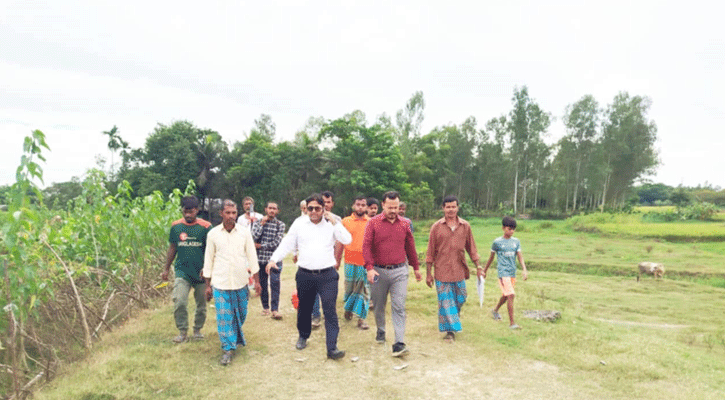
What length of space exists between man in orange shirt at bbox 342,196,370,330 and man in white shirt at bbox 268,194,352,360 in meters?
1.10

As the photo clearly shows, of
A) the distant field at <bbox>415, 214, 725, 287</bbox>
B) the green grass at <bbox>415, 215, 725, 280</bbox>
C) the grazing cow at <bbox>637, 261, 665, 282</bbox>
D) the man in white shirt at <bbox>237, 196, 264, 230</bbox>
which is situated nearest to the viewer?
the man in white shirt at <bbox>237, 196, 264, 230</bbox>

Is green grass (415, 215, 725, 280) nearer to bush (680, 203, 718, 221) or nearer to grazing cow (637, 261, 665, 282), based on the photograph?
grazing cow (637, 261, 665, 282)

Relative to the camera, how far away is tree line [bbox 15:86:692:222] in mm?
28906

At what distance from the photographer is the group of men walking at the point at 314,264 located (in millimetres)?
4695

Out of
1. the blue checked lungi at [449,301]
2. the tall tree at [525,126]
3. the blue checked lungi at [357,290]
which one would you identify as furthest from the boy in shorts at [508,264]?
the tall tree at [525,126]

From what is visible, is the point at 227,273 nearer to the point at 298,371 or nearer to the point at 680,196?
the point at 298,371

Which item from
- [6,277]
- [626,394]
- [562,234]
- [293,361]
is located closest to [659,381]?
[626,394]

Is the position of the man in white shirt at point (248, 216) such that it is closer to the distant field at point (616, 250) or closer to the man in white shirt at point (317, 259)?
the man in white shirt at point (317, 259)

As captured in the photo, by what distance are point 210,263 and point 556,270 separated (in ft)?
44.0

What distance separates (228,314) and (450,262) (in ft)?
8.56

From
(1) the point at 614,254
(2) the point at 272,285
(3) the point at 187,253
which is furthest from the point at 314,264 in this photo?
(1) the point at 614,254

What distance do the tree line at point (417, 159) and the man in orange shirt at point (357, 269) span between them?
66.5 ft

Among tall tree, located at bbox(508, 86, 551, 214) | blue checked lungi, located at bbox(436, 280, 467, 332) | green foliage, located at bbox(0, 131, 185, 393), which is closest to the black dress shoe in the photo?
blue checked lungi, located at bbox(436, 280, 467, 332)

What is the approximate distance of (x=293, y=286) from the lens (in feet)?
29.0
